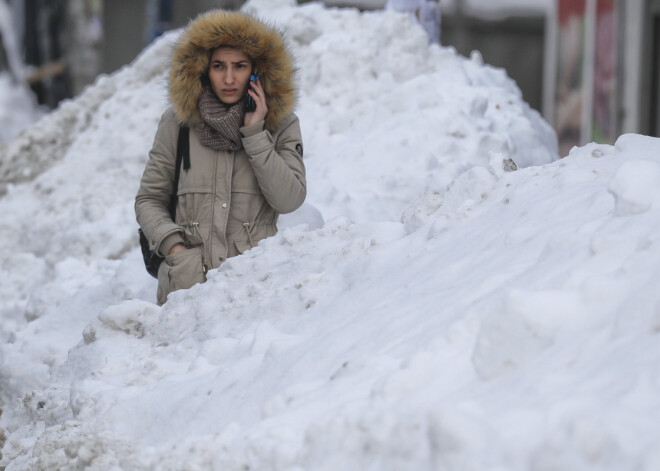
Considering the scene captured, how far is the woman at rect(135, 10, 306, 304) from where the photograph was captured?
→ 408 centimetres

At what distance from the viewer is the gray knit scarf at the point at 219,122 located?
405 centimetres

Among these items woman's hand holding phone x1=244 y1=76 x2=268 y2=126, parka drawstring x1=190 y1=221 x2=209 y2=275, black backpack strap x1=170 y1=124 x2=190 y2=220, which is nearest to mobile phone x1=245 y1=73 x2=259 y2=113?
woman's hand holding phone x1=244 y1=76 x2=268 y2=126

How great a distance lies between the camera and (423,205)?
3.79 meters

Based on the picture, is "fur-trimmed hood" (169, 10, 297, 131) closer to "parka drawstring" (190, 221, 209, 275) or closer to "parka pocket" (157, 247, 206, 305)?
"parka drawstring" (190, 221, 209, 275)

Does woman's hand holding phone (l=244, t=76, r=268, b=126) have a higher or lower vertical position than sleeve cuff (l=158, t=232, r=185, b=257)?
higher

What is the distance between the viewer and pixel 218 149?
4.12 m

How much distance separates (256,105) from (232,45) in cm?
28

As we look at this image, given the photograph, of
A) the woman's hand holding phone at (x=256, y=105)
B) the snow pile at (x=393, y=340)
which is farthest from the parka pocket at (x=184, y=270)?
the woman's hand holding phone at (x=256, y=105)

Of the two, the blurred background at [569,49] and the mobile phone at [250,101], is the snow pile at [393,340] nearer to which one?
the mobile phone at [250,101]

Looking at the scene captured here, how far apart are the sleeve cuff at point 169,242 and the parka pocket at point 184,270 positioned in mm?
29

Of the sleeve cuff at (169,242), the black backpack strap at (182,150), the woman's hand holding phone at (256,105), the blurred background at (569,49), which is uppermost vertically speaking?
the woman's hand holding phone at (256,105)

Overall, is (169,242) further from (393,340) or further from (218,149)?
(393,340)

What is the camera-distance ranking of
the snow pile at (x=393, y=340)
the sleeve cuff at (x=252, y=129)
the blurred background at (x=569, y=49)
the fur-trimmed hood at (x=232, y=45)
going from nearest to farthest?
1. the snow pile at (x=393, y=340)
2. the sleeve cuff at (x=252, y=129)
3. the fur-trimmed hood at (x=232, y=45)
4. the blurred background at (x=569, y=49)

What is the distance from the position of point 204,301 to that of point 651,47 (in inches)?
407
